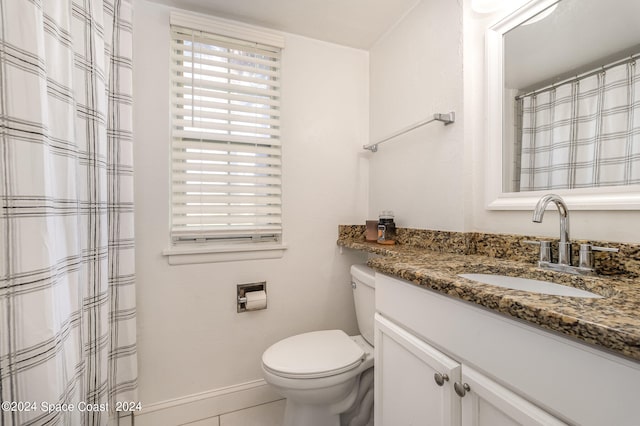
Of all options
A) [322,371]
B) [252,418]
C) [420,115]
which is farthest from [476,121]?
[252,418]

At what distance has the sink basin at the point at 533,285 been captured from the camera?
0.72 m

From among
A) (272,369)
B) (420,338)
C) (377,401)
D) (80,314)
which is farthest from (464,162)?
(80,314)

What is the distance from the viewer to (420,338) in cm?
80

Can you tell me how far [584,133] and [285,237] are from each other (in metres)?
1.33

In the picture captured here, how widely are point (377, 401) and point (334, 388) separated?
202 millimetres

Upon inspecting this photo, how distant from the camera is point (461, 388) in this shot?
2.12ft

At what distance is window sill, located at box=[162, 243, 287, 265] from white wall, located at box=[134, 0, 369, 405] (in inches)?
1.4

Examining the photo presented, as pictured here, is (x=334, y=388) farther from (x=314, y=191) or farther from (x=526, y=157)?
(x=526, y=157)

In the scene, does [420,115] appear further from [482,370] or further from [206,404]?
[206,404]

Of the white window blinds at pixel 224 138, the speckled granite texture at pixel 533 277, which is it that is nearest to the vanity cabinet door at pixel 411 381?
the speckled granite texture at pixel 533 277

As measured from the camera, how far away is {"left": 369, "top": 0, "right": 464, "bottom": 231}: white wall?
47.1 inches

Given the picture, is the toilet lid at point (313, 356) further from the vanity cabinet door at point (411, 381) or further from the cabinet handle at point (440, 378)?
the cabinet handle at point (440, 378)

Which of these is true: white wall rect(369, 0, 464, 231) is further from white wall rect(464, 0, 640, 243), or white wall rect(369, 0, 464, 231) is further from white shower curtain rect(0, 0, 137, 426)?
white shower curtain rect(0, 0, 137, 426)

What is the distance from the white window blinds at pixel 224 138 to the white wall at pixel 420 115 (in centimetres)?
63
